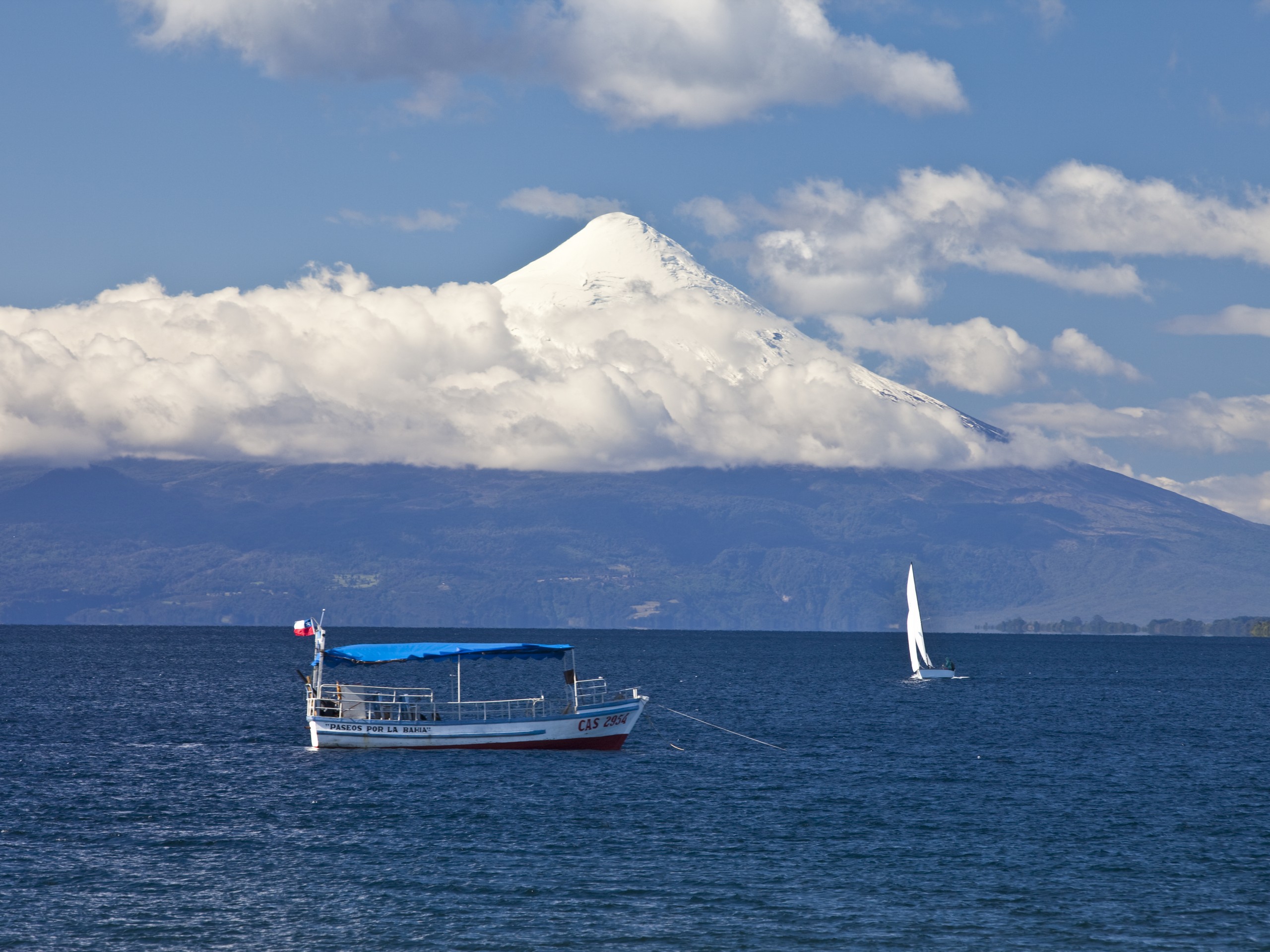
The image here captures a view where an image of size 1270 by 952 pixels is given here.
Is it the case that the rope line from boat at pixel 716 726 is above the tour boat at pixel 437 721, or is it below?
below

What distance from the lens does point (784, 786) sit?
82312mm

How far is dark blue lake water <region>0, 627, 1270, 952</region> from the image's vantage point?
165 ft

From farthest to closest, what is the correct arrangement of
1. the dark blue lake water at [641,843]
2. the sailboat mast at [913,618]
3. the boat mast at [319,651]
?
→ the sailboat mast at [913,618] < the boat mast at [319,651] < the dark blue lake water at [641,843]

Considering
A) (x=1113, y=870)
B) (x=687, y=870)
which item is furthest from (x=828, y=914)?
(x=1113, y=870)

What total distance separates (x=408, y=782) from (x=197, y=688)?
9455 cm

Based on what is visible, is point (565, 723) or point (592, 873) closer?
point (592, 873)

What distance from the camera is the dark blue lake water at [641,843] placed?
50.3 metres

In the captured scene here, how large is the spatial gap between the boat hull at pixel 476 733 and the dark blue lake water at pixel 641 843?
133 cm

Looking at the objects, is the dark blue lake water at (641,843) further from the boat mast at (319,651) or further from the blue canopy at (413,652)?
the blue canopy at (413,652)

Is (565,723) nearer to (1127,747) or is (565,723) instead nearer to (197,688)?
(1127,747)

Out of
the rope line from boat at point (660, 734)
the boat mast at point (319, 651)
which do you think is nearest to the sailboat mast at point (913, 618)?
the rope line from boat at point (660, 734)

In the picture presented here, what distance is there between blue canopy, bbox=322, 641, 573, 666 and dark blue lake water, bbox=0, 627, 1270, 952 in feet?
19.6

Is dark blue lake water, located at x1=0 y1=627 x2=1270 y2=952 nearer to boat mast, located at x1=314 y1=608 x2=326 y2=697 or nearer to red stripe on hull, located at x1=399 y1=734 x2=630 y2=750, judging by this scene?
red stripe on hull, located at x1=399 y1=734 x2=630 y2=750

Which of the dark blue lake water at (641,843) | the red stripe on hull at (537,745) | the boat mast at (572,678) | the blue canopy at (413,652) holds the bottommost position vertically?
the dark blue lake water at (641,843)
